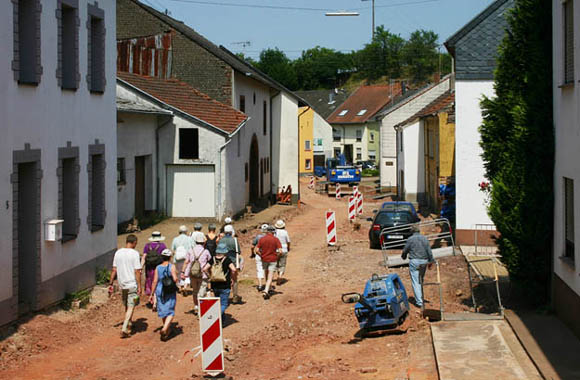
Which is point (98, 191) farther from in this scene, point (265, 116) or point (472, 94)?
point (265, 116)

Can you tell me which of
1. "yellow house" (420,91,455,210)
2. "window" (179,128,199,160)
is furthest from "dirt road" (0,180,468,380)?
"yellow house" (420,91,455,210)

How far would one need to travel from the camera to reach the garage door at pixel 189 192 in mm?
28719

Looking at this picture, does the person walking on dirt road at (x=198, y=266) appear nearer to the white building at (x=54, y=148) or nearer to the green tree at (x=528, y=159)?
the white building at (x=54, y=148)

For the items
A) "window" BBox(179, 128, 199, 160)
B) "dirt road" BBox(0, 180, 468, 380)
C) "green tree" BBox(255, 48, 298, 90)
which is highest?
"green tree" BBox(255, 48, 298, 90)

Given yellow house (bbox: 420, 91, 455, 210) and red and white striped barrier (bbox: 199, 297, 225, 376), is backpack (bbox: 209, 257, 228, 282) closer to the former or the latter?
red and white striped barrier (bbox: 199, 297, 225, 376)

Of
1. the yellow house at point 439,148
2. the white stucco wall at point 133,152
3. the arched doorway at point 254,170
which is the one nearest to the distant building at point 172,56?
the arched doorway at point 254,170

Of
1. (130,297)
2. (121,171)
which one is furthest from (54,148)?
(121,171)

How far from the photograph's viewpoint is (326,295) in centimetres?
1628

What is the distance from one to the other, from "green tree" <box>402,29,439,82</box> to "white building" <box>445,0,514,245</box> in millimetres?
92517

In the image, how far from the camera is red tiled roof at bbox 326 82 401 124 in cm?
8181

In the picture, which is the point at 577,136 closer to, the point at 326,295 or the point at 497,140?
the point at 497,140

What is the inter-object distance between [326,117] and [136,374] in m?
78.5

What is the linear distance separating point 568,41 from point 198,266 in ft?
24.7

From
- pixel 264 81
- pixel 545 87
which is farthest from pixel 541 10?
pixel 264 81
